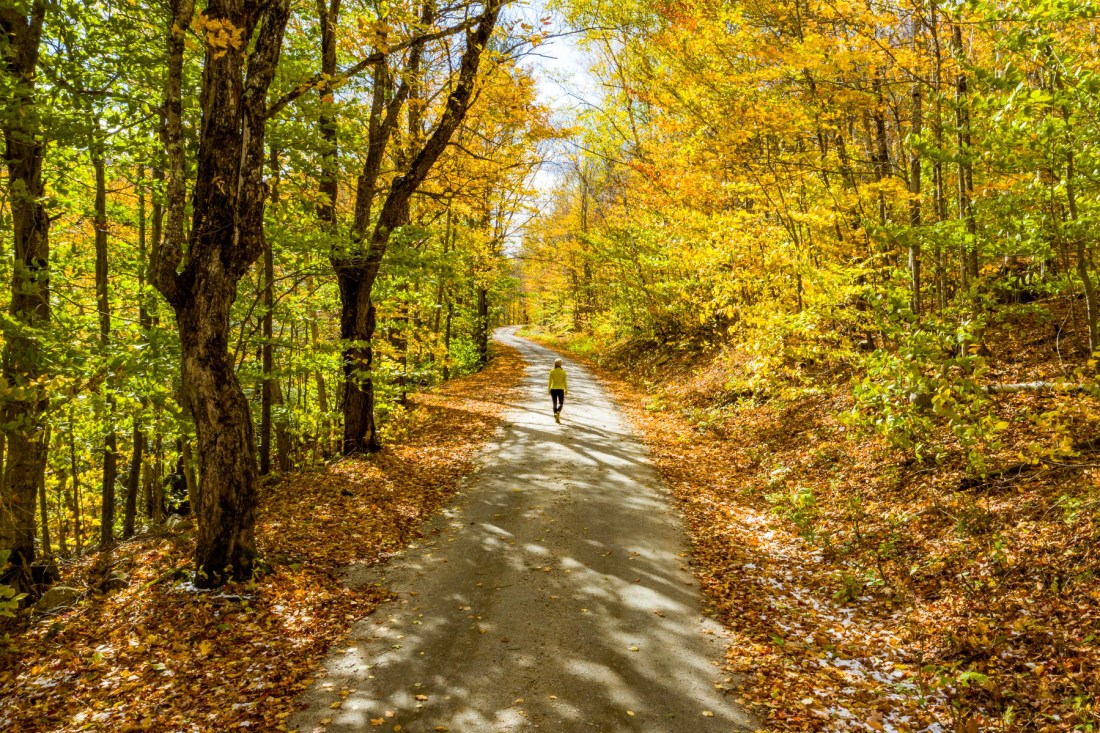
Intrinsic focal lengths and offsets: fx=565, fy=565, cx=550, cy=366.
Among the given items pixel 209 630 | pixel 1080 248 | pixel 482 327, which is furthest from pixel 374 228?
pixel 482 327

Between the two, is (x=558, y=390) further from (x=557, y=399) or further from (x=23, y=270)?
(x=23, y=270)

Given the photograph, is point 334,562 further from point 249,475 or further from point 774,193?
point 774,193

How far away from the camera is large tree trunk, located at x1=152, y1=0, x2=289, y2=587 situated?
6.11 m

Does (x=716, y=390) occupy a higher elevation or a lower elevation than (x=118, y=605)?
higher

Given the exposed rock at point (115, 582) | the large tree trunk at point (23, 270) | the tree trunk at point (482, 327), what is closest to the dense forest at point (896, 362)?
the exposed rock at point (115, 582)

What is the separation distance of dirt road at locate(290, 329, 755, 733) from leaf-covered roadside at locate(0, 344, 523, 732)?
41 cm

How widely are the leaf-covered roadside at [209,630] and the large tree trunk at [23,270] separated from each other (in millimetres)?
1427

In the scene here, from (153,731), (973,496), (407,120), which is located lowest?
(153,731)

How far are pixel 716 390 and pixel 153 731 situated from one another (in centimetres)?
1516

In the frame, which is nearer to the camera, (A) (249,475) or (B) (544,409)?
(A) (249,475)

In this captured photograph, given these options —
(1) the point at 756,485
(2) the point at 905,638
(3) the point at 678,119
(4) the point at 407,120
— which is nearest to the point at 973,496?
(2) the point at 905,638

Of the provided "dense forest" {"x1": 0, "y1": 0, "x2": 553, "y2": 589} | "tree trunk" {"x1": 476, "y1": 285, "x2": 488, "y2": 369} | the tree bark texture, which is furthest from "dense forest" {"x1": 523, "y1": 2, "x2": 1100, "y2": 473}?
"tree trunk" {"x1": 476, "y1": 285, "x2": 488, "y2": 369}

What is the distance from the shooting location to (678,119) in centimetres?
1502

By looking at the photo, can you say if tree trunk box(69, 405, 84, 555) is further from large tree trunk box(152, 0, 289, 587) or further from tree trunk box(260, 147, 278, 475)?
large tree trunk box(152, 0, 289, 587)
